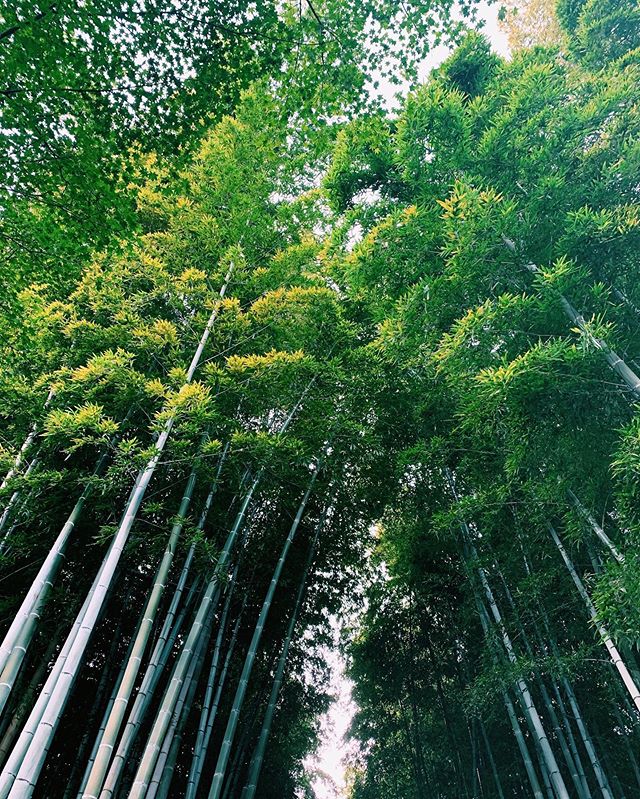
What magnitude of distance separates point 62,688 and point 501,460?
3713 millimetres

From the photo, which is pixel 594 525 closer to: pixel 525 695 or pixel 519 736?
pixel 525 695

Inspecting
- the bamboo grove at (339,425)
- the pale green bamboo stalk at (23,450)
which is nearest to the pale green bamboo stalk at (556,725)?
the bamboo grove at (339,425)

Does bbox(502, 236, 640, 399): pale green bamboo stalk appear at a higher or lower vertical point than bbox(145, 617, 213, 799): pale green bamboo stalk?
higher

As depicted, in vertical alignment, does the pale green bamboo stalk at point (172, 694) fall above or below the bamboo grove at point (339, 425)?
below

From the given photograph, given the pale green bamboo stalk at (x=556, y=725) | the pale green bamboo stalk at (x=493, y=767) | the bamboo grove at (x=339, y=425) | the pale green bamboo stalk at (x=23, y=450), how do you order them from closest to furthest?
1. the bamboo grove at (x=339, y=425)
2. the pale green bamboo stalk at (x=23, y=450)
3. the pale green bamboo stalk at (x=556, y=725)
4. the pale green bamboo stalk at (x=493, y=767)

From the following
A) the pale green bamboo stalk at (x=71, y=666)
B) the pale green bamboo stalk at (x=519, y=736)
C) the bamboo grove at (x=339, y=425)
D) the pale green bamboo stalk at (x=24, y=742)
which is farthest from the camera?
the pale green bamboo stalk at (x=519, y=736)

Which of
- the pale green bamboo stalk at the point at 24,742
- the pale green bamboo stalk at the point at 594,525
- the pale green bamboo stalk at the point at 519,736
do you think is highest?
the pale green bamboo stalk at the point at 594,525

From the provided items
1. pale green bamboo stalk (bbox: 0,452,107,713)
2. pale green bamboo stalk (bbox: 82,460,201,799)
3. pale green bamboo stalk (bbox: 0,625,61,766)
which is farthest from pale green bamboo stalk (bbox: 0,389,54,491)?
pale green bamboo stalk (bbox: 0,625,61,766)

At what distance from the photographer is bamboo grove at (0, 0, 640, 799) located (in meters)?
2.84

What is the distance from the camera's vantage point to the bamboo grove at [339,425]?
2844 mm

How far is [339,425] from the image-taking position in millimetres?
4285

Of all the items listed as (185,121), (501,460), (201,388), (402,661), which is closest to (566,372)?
(501,460)

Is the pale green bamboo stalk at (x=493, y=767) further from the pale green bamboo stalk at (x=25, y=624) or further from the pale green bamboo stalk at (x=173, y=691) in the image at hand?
the pale green bamboo stalk at (x=25, y=624)

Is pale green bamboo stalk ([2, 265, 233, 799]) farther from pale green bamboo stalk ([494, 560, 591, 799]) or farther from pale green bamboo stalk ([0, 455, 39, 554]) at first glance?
pale green bamboo stalk ([494, 560, 591, 799])
